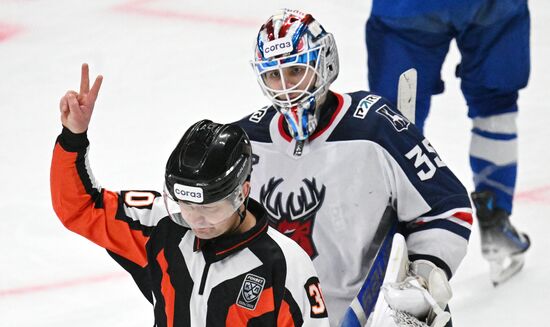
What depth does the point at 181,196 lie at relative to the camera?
6.58 ft

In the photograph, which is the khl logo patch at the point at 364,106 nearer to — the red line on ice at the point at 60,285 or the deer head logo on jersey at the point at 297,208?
the deer head logo on jersey at the point at 297,208

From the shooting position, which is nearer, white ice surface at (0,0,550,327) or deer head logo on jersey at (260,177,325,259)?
deer head logo on jersey at (260,177,325,259)

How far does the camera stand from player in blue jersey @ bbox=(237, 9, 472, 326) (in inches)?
101

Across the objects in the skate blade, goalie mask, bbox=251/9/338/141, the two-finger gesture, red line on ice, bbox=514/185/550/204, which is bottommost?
Result: red line on ice, bbox=514/185/550/204

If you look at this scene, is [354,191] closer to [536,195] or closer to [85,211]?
[85,211]

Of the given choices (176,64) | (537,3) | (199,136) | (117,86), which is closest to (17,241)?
(117,86)

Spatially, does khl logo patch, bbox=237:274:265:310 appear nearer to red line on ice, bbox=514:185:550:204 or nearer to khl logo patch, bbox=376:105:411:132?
khl logo patch, bbox=376:105:411:132

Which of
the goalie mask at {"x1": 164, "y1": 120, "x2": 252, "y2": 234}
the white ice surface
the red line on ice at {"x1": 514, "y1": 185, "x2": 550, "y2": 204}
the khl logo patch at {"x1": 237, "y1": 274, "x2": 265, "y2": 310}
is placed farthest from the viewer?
the red line on ice at {"x1": 514, "y1": 185, "x2": 550, "y2": 204}

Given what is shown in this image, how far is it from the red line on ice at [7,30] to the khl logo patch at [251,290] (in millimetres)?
4009

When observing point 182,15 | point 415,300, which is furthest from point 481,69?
point 182,15

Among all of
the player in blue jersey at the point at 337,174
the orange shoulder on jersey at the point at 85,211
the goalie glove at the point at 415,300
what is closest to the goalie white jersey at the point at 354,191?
the player in blue jersey at the point at 337,174

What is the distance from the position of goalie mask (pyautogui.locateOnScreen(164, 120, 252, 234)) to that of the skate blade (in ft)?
6.22

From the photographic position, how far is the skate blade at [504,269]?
378 cm

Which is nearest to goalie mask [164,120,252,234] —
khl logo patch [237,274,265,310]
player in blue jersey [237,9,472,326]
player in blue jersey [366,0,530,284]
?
khl logo patch [237,274,265,310]
